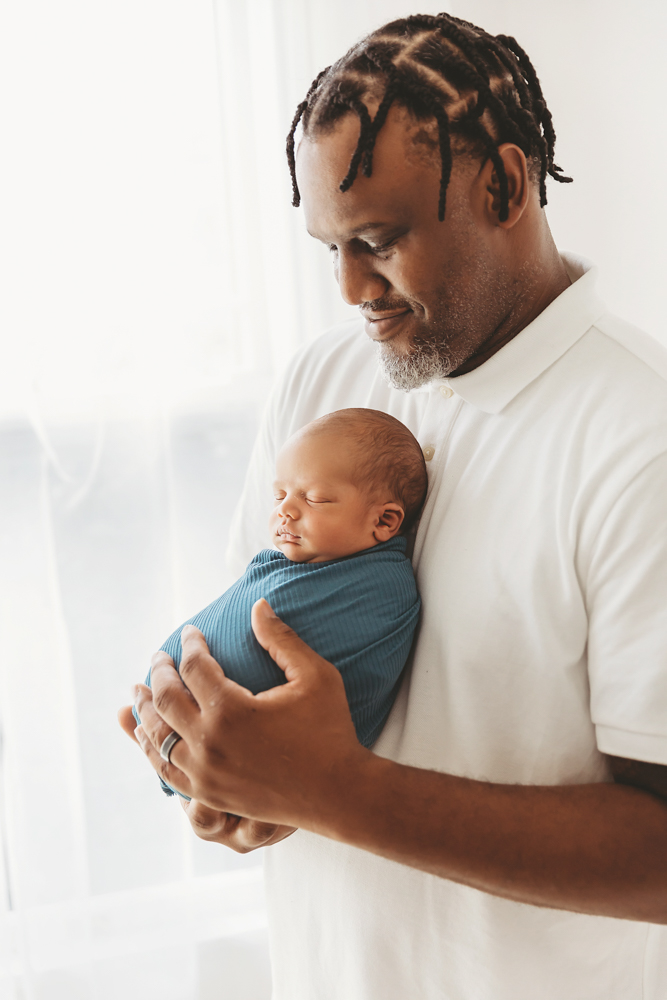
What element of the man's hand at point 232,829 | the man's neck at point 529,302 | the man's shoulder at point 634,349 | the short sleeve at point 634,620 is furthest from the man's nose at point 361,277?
the man's hand at point 232,829

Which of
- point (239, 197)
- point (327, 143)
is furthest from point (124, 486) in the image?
point (327, 143)

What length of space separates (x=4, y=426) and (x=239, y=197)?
0.75 m

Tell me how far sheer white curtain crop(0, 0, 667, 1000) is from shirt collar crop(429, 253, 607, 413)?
982 millimetres

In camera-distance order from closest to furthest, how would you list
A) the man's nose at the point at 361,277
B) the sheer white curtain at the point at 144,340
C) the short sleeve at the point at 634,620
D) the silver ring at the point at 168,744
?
the short sleeve at the point at 634,620, the silver ring at the point at 168,744, the man's nose at the point at 361,277, the sheer white curtain at the point at 144,340

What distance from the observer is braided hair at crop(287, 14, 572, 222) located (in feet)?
2.88

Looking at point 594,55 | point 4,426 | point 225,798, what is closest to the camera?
point 225,798

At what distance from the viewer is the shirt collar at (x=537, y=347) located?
0.95 metres

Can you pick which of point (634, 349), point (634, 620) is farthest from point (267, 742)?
point (634, 349)

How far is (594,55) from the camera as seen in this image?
192 centimetres

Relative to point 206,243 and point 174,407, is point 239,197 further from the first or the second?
point 174,407

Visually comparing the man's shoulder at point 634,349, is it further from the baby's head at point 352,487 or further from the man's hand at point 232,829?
the man's hand at point 232,829

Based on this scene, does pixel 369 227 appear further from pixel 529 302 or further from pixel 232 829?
pixel 232 829

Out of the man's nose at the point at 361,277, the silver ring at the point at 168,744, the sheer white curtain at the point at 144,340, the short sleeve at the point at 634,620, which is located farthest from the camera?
the sheer white curtain at the point at 144,340

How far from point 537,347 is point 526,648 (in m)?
0.36
